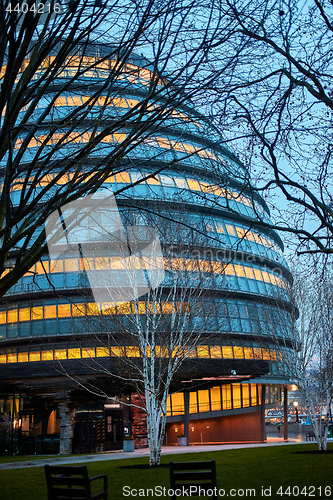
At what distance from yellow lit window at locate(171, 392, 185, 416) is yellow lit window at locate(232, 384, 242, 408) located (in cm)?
509

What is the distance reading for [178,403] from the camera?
1544 inches

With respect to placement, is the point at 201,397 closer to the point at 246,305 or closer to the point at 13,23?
the point at 246,305

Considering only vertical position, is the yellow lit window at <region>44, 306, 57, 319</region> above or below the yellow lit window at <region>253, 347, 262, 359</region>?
above

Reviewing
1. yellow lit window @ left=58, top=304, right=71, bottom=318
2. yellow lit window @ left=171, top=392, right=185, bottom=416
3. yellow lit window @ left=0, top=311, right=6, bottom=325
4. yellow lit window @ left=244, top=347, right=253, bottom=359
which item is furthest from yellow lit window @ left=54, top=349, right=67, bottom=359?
yellow lit window @ left=244, top=347, right=253, bottom=359

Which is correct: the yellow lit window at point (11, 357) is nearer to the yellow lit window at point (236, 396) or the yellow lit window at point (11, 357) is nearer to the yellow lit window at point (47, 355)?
the yellow lit window at point (47, 355)

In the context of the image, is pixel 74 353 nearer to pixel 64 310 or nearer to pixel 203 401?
pixel 64 310

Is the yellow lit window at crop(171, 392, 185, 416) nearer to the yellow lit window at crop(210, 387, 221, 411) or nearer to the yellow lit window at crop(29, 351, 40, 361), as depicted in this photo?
the yellow lit window at crop(210, 387, 221, 411)

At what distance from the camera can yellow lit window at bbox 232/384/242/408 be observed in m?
42.2

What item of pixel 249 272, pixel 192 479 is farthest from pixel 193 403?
pixel 192 479

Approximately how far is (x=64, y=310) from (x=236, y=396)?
16.2 meters

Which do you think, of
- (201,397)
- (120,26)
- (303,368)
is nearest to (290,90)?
(120,26)

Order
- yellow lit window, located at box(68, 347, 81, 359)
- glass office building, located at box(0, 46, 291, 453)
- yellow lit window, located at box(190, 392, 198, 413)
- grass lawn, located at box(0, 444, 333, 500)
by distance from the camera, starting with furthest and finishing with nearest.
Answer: yellow lit window, located at box(190, 392, 198, 413)
yellow lit window, located at box(68, 347, 81, 359)
glass office building, located at box(0, 46, 291, 453)
grass lawn, located at box(0, 444, 333, 500)

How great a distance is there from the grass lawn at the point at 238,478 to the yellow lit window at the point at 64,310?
1711 cm

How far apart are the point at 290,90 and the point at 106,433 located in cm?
2892
